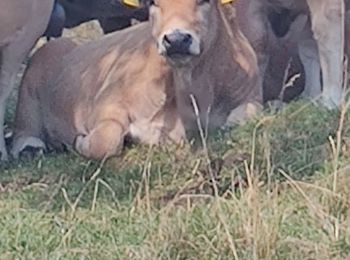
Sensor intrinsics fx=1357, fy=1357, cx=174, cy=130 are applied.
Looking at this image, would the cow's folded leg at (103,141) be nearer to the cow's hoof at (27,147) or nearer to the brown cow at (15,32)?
the cow's hoof at (27,147)

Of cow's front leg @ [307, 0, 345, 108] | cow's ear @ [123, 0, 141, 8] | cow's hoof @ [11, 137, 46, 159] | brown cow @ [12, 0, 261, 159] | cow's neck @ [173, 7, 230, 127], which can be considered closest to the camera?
brown cow @ [12, 0, 261, 159]

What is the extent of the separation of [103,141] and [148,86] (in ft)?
1.93

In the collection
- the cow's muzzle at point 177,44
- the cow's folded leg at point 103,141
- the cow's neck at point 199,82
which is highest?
the cow's muzzle at point 177,44

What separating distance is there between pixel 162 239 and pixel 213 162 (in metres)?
1.76

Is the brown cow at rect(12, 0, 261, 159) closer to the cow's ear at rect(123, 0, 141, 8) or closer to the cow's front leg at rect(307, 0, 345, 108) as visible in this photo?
the cow's ear at rect(123, 0, 141, 8)

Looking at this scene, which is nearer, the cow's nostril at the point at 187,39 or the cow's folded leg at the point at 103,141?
the cow's nostril at the point at 187,39

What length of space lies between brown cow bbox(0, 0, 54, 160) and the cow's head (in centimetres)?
81

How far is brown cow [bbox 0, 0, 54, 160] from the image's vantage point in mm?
8320

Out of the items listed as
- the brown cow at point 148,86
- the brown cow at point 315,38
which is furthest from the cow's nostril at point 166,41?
the brown cow at point 315,38

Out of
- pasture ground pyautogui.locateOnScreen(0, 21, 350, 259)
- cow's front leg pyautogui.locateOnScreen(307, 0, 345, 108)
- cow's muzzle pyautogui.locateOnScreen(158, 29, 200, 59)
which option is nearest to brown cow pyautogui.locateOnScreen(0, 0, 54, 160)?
pasture ground pyautogui.locateOnScreen(0, 21, 350, 259)

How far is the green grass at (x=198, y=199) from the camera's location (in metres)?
5.50

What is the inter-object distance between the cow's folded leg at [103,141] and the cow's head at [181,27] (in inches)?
23.1

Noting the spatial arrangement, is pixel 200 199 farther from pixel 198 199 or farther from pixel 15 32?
pixel 15 32

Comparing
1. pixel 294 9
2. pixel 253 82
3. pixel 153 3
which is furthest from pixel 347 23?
pixel 153 3
